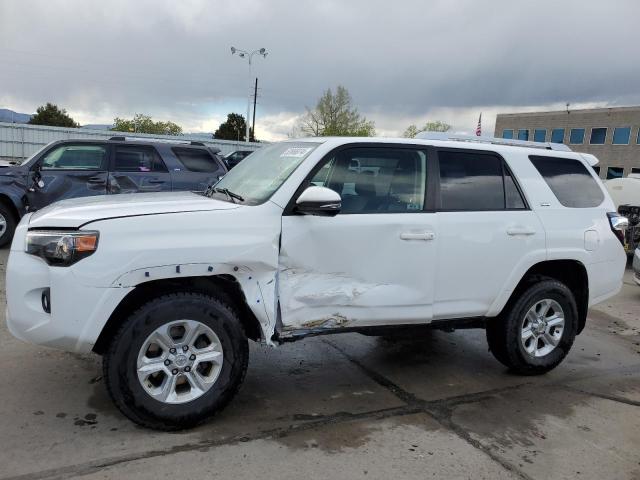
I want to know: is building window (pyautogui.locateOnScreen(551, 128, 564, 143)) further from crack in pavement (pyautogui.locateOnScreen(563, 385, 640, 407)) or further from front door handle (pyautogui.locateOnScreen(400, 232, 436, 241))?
front door handle (pyautogui.locateOnScreen(400, 232, 436, 241))

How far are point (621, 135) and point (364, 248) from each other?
51742mm

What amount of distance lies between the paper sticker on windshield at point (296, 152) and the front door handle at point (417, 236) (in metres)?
0.90

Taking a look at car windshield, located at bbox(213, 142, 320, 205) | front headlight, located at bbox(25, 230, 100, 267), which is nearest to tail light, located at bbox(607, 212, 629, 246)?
car windshield, located at bbox(213, 142, 320, 205)

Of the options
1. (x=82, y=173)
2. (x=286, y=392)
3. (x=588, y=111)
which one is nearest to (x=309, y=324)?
(x=286, y=392)

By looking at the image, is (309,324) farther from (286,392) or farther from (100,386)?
(100,386)

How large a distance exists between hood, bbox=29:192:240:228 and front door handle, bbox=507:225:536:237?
7.09ft

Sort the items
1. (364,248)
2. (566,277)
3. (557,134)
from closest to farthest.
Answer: (364,248) < (566,277) < (557,134)

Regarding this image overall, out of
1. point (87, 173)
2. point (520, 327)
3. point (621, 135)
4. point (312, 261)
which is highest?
point (621, 135)

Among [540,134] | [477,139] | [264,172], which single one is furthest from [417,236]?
[540,134]

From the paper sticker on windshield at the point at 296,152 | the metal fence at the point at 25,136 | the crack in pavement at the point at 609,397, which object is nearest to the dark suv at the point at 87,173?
the paper sticker on windshield at the point at 296,152

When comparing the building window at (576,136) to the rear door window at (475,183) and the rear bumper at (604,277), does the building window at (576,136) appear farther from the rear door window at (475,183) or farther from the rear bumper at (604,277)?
the rear door window at (475,183)

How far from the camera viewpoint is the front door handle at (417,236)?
12.3 feet

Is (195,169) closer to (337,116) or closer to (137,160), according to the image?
(137,160)

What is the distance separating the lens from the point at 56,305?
9.71 feet
